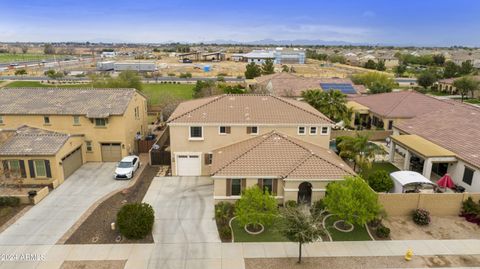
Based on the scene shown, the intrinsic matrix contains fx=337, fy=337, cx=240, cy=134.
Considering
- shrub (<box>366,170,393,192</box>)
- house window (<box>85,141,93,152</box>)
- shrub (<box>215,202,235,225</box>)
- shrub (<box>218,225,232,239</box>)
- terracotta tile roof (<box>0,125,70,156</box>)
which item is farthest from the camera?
house window (<box>85,141,93,152</box>)

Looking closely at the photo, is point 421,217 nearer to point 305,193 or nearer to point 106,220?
point 305,193

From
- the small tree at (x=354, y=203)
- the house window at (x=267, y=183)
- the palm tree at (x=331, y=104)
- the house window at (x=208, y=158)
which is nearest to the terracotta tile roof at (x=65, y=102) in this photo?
the house window at (x=208, y=158)

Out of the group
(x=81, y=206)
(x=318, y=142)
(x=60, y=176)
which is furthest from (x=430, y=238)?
(x=60, y=176)

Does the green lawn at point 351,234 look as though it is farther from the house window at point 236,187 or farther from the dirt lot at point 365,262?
the house window at point 236,187

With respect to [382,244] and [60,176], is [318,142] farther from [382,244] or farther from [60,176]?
[60,176]

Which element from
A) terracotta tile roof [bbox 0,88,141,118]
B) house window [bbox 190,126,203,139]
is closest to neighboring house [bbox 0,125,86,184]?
terracotta tile roof [bbox 0,88,141,118]

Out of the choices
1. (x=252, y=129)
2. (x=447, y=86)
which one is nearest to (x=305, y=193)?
(x=252, y=129)

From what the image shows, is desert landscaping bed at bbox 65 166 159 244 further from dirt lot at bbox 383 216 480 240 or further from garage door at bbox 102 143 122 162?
dirt lot at bbox 383 216 480 240
